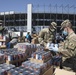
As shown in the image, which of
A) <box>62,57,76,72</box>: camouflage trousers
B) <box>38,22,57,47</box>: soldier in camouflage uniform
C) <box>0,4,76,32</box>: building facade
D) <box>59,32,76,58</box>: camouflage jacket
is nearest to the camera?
<box>59,32,76,58</box>: camouflage jacket

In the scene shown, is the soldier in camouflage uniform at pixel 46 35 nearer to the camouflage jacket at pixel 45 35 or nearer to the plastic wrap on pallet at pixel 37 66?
the camouflage jacket at pixel 45 35

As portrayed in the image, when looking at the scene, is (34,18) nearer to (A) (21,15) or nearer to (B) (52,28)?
(A) (21,15)

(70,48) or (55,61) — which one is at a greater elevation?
(70,48)

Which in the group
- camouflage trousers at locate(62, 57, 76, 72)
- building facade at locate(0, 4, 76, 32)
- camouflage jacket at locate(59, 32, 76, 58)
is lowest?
camouflage trousers at locate(62, 57, 76, 72)

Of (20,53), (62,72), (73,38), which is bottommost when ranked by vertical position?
(62,72)

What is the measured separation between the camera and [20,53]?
3754mm

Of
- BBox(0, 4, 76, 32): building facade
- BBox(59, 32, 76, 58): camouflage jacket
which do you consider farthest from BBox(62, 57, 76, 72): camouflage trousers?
BBox(0, 4, 76, 32): building facade

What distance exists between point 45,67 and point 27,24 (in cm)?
2450

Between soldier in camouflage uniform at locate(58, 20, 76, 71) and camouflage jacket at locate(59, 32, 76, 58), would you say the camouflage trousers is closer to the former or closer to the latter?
soldier in camouflage uniform at locate(58, 20, 76, 71)

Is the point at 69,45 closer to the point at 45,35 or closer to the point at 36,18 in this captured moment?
the point at 45,35

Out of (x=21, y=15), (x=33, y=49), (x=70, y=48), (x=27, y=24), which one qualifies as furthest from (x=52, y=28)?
(x=21, y=15)

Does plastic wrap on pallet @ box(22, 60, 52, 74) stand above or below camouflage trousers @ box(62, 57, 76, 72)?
above

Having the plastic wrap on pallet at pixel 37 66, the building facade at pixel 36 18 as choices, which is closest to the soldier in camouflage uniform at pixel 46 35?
the plastic wrap on pallet at pixel 37 66

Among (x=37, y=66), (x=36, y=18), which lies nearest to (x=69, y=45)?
(x=37, y=66)
